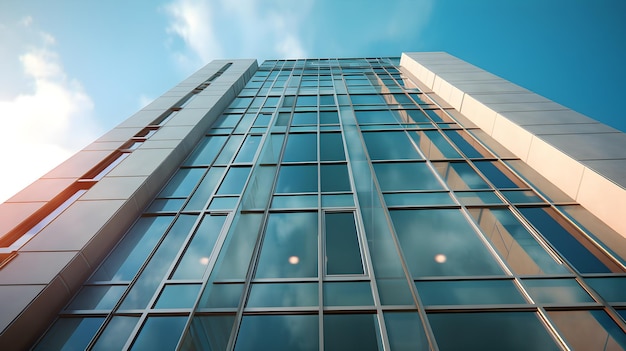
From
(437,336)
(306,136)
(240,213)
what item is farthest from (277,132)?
(437,336)

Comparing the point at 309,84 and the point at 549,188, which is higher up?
the point at 309,84

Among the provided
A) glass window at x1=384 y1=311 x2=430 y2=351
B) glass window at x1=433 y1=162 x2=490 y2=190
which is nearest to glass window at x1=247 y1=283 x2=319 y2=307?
glass window at x1=384 y1=311 x2=430 y2=351

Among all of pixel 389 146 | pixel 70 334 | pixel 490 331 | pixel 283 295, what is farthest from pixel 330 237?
pixel 70 334

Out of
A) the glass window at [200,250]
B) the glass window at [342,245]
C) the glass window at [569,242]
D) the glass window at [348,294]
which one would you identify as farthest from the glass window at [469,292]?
the glass window at [200,250]

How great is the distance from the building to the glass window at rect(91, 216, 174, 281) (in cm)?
5

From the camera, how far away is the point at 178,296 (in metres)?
6.43

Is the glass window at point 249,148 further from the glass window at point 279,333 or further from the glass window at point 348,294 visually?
the glass window at point 279,333

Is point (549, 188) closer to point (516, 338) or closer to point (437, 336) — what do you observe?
point (516, 338)

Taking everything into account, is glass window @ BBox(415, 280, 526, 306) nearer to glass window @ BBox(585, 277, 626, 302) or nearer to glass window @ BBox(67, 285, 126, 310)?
glass window @ BBox(585, 277, 626, 302)

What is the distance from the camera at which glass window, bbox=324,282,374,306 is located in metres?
6.18

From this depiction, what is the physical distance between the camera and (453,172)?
10375 millimetres

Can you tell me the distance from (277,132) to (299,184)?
14.1 ft

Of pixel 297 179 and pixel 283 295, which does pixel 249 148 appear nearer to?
pixel 297 179

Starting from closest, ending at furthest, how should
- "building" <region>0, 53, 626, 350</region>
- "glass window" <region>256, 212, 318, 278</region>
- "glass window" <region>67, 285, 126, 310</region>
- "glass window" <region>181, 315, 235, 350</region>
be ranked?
"glass window" <region>181, 315, 235, 350</region>, "building" <region>0, 53, 626, 350</region>, "glass window" <region>67, 285, 126, 310</region>, "glass window" <region>256, 212, 318, 278</region>
